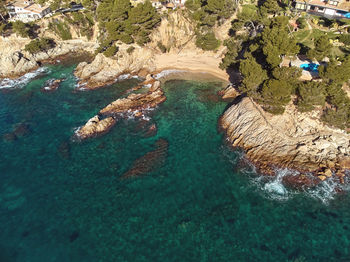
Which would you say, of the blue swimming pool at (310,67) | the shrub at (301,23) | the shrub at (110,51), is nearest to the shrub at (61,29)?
the shrub at (110,51)

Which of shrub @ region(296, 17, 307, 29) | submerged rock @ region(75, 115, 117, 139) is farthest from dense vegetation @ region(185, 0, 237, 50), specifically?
submerged rock @ region(75, 115, 117, 139)

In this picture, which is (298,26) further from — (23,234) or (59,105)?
(23,234)

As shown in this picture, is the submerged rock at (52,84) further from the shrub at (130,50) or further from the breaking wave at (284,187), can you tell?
the breaking wave at (284,187)

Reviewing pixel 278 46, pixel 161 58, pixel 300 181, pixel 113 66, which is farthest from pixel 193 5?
pixel 300 181

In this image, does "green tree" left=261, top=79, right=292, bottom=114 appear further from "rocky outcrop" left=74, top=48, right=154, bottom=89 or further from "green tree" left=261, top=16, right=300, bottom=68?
"rocky outcrop" left=74, top=48, right=154, bottom=89

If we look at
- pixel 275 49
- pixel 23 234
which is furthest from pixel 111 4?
pixel 23 234

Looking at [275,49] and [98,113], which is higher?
[275,49]
